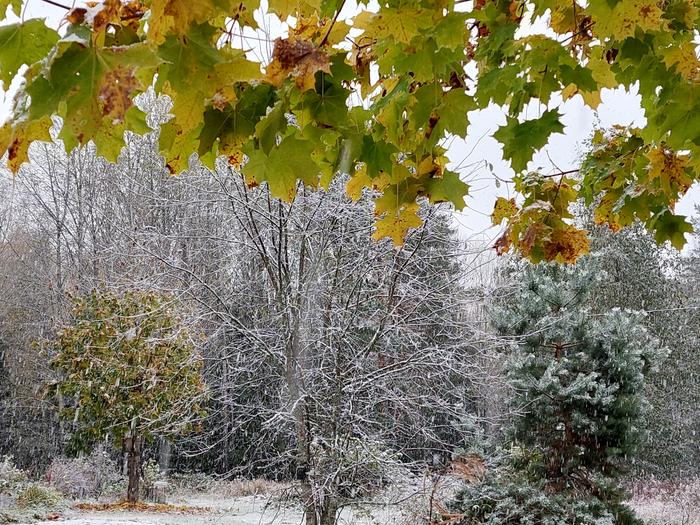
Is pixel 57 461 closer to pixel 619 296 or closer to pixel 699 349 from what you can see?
pixel 619 296

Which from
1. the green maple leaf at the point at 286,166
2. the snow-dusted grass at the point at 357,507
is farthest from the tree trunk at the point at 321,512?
the green maple leaf at the point at 286,166

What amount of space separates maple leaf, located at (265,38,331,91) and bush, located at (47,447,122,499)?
35.6ft

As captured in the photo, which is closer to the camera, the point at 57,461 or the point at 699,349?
the point at 57,461

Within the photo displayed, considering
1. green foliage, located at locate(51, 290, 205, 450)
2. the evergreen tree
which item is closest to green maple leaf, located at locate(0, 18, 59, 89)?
the evergreen tree

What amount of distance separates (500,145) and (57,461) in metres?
12.3

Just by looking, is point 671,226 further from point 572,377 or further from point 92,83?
point 572,377

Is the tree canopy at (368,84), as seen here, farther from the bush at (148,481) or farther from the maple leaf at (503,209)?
the bush at (148,481)

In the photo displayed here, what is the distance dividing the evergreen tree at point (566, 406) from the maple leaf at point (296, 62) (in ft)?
17.3

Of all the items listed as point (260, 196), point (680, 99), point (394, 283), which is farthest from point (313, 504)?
point (680, 99)

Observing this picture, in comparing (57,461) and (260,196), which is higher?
(260,196)

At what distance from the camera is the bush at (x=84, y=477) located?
34.1 ft

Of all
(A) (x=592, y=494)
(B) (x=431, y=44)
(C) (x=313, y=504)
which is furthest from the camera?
(A) (x=592, y=494)

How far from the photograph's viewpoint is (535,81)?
201 cm

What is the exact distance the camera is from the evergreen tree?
607 centimetres
